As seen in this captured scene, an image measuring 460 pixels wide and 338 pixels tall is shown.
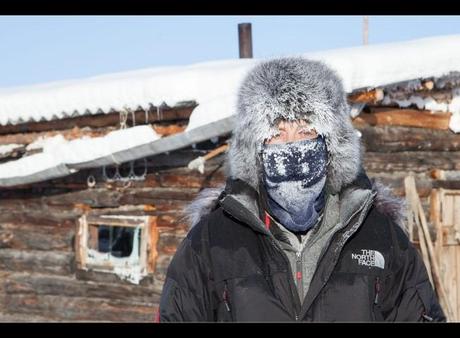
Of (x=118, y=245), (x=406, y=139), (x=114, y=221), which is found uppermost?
(x=406, y=139)

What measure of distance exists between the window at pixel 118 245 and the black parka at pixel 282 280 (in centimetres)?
509

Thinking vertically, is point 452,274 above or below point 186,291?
below

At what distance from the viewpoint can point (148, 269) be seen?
24.9 feet

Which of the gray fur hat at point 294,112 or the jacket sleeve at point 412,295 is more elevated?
the gray fur hat at point 294,112

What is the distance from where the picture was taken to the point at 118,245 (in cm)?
847

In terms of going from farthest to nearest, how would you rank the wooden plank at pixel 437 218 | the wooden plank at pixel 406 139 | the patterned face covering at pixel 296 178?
the wooden plank at pixel 437 218 < the wooden plank at pixel 406 139 < the patterned face covering at pixel 296 178

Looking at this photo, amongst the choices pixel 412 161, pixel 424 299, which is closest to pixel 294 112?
pixel 424 299

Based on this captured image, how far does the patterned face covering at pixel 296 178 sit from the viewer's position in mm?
2629

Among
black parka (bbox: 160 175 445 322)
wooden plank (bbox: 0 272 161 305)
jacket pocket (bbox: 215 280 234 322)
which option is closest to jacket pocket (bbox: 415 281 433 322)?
black parka (bbox: 160 175 445 322)

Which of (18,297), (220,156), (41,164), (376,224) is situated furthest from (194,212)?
(18,297)

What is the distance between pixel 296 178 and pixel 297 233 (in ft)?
0.75

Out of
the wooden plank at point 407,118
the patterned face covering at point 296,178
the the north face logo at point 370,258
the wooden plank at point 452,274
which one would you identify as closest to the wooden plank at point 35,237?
the wooden plank at point 407,118

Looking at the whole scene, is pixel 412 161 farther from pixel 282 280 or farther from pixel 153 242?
pixel 282 280

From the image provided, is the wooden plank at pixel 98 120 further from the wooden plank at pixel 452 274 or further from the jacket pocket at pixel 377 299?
the jacket pocket at pixel 377 299
